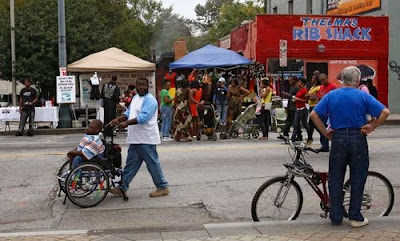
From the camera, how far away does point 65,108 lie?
1880cm

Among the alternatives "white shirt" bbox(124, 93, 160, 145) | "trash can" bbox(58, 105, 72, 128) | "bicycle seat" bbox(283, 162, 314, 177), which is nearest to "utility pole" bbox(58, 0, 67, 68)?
"trash can" bbox(58, 105, 72, 128)

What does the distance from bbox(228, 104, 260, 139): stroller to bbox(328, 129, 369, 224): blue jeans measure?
922 centimetres

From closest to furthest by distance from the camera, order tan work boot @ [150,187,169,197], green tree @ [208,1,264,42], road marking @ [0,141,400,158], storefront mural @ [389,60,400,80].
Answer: tan work boot @ [150,187,169,197]
road marking @ [0,141,400,158]
storefront mural @ [389,60,400,80]
green tree @ [208,1,264,42]

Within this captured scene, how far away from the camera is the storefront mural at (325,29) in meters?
23.1

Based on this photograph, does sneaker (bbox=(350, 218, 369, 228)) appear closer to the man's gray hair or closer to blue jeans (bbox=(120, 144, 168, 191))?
the man's gray hair

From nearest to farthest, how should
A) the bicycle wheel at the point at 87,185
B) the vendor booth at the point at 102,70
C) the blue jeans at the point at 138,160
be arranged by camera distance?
the bicycle wheel at the point at 87,185, the blue jeans at the point at 138,160, the vendor booth at the point at 102,70

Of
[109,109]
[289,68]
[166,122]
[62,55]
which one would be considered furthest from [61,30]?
[289,68]

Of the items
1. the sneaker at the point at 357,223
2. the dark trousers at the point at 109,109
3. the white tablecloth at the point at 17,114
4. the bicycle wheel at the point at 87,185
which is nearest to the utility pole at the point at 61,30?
the white tablecloth at the point at 17,114

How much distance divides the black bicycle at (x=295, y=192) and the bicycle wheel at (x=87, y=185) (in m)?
2.24

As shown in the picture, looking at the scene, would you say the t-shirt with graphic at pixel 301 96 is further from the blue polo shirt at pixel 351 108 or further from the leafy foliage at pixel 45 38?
the leafy foliage at pixel 45 38

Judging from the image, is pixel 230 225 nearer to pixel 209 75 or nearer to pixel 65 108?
pixel 65 108

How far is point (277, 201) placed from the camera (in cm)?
598

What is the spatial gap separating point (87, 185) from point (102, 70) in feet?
41.4

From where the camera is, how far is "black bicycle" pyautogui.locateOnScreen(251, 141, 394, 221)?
5867 millimetres
